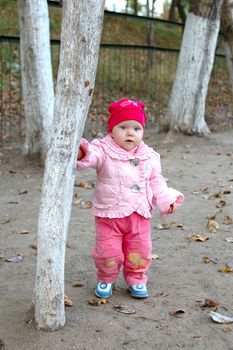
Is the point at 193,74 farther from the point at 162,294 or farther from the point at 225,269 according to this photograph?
the point at 162,294

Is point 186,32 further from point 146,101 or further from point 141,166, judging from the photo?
point 141,166

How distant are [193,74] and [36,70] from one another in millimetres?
3240

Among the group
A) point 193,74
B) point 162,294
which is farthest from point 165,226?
point 193,74

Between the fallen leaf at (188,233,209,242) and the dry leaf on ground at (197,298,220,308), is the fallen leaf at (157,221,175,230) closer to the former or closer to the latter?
the fallen leaf at (188,233,209,242)

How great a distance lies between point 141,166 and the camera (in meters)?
4.09

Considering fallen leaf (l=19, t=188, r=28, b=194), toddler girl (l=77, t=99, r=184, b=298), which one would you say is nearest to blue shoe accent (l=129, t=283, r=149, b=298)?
toddler girl (l=77, t=99, r=184, b=298)

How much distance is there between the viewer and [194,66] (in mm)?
10352

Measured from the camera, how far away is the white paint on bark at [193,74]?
1022 cm

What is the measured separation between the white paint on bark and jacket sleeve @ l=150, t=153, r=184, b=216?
6445 millimetres

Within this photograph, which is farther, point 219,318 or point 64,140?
point 219,318

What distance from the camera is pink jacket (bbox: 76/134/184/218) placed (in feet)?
13.2

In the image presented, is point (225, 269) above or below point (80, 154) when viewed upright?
below

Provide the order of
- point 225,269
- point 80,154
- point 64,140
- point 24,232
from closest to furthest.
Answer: point 64,140, point 80,154, point 225,269, point 24,232

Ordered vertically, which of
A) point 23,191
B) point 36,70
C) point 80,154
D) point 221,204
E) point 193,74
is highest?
point 80,154
